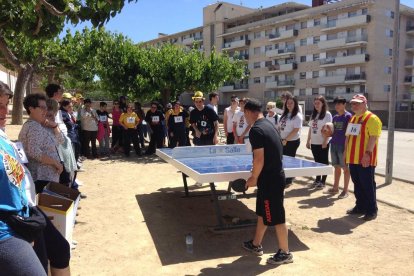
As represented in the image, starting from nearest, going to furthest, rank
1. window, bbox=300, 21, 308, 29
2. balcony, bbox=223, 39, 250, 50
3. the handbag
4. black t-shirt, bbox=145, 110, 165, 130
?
the handbag, black t-shirt, bbox=145, 110, 165, 130, window, bbox=300, 21, 308, 29, balcony, bbox=223, 39, 250, 50

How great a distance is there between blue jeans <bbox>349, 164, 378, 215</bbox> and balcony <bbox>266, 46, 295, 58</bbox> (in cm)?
5749

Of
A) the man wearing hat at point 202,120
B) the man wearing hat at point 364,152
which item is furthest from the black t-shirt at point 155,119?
the man wearing hat at point 364,152

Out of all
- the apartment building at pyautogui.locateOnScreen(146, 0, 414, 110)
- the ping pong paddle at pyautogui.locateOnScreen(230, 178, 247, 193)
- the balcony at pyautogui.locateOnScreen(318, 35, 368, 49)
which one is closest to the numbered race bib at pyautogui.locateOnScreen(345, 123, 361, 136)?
the ping pong paddle at pyautogui.locateOnScreen(230, 178, 247, 193)

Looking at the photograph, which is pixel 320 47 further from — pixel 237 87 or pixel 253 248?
pixel 253 248

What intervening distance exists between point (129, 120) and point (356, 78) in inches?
1803

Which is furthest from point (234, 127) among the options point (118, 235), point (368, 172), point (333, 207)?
point (118, 235)

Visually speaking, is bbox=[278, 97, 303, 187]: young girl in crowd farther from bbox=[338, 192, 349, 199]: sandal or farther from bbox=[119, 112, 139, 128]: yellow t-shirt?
bbox=[119, 112, 139, 128]: yellow t-shirt

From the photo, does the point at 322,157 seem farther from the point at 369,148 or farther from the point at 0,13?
the point at 0,13

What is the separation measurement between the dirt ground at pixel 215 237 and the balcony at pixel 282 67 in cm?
5457

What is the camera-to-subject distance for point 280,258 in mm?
4449

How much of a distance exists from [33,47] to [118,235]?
20690 mm

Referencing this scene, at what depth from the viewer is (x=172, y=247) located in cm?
504

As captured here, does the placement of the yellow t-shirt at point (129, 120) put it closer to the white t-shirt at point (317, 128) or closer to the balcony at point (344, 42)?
the white t-shirt at point (317, 128)

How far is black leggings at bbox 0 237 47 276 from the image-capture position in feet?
6.98
